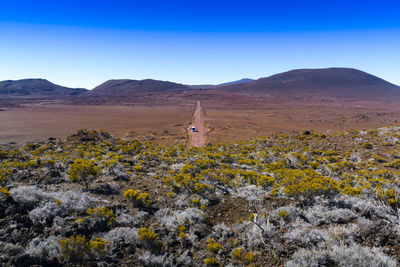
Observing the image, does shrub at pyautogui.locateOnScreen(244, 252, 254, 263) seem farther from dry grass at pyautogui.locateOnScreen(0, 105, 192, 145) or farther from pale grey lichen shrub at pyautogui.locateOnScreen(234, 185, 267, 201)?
dry grass at pyautogui.locateOnScreen(0, 105, 192, 145)

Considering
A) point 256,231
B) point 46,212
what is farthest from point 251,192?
point 46,212

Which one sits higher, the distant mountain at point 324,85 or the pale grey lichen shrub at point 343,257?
the distant mountain at point 324,85

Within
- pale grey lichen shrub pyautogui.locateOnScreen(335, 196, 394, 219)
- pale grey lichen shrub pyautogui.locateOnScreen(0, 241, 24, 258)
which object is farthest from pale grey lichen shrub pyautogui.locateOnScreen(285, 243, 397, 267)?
pale grey lichen shrub pyautogui.locateOnScreen(0, 241, 24, 258)

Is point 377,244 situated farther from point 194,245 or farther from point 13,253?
point 13,253

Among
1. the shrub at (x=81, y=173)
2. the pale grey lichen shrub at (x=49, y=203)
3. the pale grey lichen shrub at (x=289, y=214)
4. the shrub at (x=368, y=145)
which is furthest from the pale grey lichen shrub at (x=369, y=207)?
the shrub at (x=368, y=145)

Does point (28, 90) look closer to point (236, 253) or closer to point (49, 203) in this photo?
point (49, 203)

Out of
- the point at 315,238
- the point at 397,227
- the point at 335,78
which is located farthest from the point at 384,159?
the point at 335,78

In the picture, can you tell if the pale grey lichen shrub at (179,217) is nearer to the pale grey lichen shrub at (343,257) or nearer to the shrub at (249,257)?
the shrub at (249,257)
